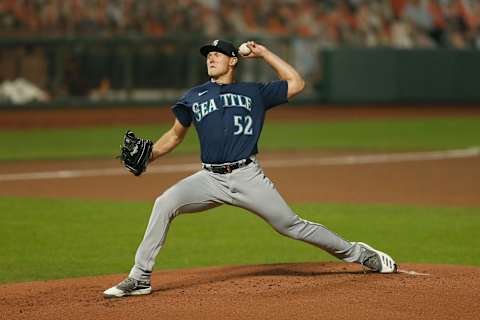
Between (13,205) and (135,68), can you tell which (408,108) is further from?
(13,205)

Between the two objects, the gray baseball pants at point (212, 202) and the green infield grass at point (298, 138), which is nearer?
the gray baseball pants at point (212, 202)

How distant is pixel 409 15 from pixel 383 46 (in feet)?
5.06

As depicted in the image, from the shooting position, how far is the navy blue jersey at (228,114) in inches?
259

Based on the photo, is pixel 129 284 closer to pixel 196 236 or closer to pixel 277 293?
pixel 277 293

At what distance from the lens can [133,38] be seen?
22047 mm

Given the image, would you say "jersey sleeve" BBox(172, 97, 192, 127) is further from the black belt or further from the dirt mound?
the dirt mound

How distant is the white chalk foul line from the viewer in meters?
14.2

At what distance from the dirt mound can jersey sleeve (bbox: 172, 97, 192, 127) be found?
1.14m

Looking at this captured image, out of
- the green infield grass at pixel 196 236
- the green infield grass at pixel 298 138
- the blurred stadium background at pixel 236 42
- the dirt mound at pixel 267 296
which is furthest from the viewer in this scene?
the blurred stadium background at pixel 236 42

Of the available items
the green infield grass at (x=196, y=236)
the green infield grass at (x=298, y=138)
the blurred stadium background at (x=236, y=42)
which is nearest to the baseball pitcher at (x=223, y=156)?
the green infield grass at (x=196, y=236)

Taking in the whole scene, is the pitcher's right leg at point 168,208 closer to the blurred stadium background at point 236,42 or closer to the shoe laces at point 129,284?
the shoe laces at point 129,284

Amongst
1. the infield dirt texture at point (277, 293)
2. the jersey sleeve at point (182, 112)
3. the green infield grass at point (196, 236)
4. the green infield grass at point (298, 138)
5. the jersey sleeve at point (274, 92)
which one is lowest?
the green infield grass at point (298, 138)

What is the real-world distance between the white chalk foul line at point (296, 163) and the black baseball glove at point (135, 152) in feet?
24.1

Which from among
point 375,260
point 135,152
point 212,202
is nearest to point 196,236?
point 375,260
